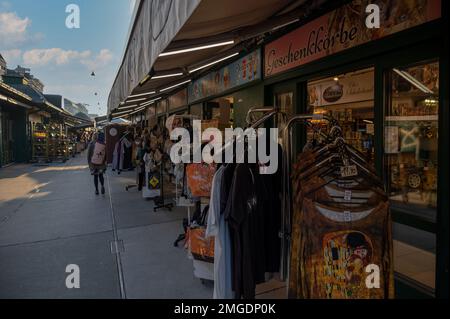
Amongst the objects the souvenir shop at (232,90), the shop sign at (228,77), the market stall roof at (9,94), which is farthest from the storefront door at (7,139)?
the souvenir shop at (232,90)

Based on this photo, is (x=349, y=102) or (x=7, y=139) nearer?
(x=349, y=102)

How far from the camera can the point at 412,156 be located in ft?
9.04

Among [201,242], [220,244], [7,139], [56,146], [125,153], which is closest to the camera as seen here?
[220,244]

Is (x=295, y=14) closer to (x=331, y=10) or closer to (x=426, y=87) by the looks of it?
(x=331, y=10)

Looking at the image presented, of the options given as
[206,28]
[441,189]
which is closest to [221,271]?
[441,189]

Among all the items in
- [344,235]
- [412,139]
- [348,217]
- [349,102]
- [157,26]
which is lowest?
[344,235]

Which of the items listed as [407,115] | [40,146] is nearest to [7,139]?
[40,146]

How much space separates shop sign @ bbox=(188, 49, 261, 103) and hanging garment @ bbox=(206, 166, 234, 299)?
121 inches

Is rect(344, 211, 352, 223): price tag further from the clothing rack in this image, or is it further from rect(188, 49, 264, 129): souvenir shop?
rect(188, 49, 264, 129): souvenir shop

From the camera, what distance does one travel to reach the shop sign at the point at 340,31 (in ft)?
7.77

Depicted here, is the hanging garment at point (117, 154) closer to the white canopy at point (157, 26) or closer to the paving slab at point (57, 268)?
the paving slab at point (57, 268)

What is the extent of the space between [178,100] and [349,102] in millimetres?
5572

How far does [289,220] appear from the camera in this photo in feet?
7.64

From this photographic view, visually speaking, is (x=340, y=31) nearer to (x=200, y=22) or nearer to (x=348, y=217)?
(x=200, y=22)
